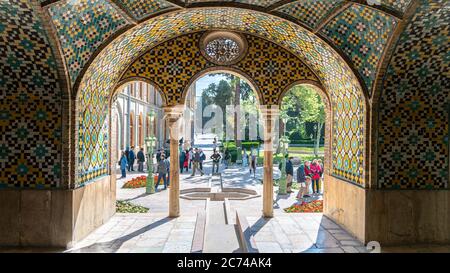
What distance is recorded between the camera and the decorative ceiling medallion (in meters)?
7.23

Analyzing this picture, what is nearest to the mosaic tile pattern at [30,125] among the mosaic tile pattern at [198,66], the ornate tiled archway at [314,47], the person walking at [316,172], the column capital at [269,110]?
the ornate tiled archway at [314,47]

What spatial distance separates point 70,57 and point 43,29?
2.09ft

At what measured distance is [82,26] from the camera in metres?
5.09

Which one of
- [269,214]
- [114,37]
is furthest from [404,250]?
[114,37]

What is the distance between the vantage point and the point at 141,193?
11070 millimetres

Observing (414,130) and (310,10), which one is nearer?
(310,10)

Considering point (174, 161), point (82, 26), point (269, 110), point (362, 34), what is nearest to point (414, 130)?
point (362, 34)

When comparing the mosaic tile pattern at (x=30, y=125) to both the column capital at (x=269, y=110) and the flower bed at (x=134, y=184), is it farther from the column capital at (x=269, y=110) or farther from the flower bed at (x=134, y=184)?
the flower bed at (x=134, y=184)

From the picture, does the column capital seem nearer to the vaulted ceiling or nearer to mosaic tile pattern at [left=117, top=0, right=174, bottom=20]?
the vaulted ceiling

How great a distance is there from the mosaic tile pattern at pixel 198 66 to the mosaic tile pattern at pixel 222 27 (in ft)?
0.64

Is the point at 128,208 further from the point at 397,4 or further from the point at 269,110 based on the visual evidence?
the point at 397,4

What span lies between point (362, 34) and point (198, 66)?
11.0ft

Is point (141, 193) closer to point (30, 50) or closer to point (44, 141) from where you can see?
point (44, 141)

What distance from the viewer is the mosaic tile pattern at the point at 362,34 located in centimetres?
497
